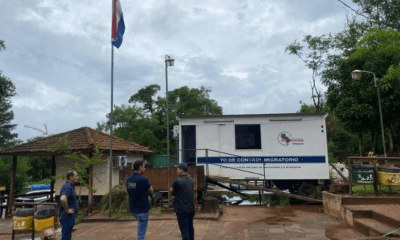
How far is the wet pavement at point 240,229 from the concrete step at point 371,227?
181 millimetres

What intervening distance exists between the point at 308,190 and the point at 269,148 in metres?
2.32

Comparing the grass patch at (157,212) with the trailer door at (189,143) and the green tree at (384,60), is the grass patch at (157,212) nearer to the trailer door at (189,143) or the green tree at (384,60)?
the trailer door at (189,143)

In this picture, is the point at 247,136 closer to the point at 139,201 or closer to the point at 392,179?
the point at 392,179

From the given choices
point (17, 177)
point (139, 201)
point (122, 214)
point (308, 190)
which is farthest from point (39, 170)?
point (139, 201)

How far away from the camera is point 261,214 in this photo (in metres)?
9.09

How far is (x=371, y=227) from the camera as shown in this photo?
5.66 meters

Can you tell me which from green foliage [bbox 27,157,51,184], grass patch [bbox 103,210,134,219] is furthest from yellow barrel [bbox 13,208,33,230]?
green foliage [bbox 27,157,51,184]

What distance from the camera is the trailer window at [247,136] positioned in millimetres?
11766

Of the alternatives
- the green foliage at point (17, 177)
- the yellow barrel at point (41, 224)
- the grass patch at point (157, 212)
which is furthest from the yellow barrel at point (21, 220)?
the green foliage at point (17, 177)

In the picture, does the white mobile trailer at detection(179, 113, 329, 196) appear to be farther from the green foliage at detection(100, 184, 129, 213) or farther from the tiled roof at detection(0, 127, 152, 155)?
the tiled roof at detection(0, 127, 152, 155)

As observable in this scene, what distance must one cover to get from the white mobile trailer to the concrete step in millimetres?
4829

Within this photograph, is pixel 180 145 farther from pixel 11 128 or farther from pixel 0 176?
pixel 11 128

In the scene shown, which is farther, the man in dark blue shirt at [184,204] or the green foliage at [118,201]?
the green foliage at [118,201]

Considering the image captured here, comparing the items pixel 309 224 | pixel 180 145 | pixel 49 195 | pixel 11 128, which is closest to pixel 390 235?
pixel 309 224
